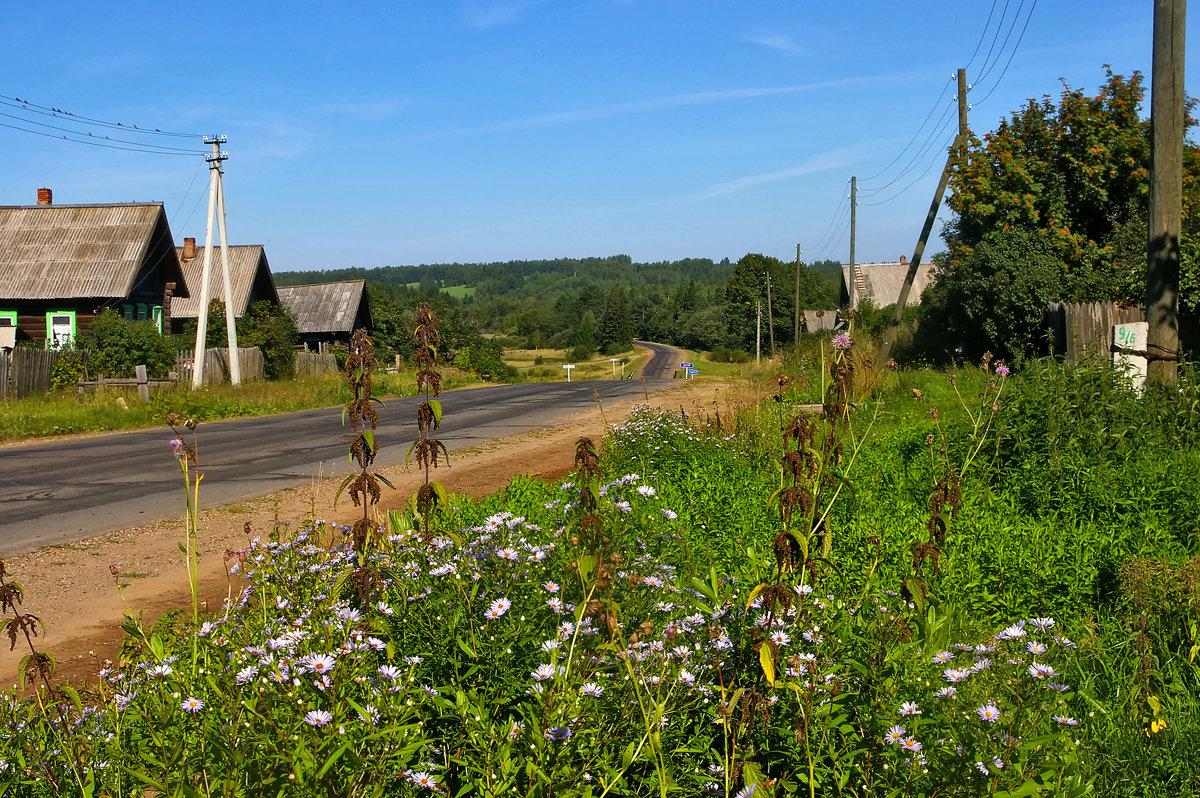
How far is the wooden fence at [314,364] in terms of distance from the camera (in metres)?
31.9

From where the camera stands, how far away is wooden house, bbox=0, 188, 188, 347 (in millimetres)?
29719

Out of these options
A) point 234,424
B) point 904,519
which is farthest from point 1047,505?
point 234,424

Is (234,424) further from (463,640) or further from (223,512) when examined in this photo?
(463,640)

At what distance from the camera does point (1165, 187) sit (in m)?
8.39

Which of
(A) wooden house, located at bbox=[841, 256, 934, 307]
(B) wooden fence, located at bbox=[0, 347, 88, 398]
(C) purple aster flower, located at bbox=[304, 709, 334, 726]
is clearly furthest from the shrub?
(A) wooden house, located at bbox=[841, 256, 934, 307]

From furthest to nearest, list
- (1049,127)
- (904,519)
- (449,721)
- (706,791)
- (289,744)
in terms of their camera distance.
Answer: (1049,127) → (904,519) → (449,721) → (706,791) → (289,744)

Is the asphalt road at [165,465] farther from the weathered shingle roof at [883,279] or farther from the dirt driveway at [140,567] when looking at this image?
the weathered shingle roof at [883,279]

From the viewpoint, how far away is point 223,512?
8383 mm

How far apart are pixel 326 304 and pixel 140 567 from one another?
139 feet

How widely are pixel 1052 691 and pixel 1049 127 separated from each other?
833 inches

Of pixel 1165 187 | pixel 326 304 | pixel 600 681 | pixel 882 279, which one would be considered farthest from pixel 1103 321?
pixel 882 279

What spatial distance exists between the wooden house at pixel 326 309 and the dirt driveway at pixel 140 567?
37.2m

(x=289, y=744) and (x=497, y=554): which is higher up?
(x=497, y=554)

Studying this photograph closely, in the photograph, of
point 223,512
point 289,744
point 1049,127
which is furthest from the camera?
point 1049,127
